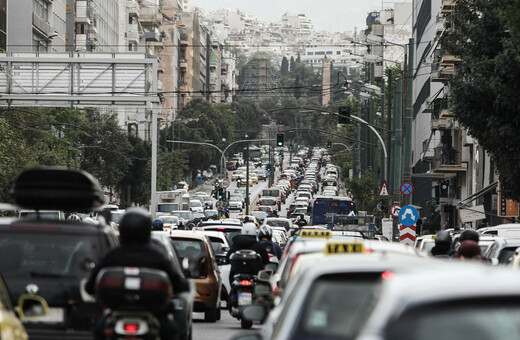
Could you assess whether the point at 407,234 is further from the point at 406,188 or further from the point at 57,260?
the point at 57,260

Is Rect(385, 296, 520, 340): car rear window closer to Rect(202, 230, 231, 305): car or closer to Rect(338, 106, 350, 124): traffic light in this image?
Rect(202, 230, 231, 305): car

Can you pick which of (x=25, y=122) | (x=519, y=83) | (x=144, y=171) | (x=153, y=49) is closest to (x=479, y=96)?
(x=519, y=83)

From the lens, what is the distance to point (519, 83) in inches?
1240

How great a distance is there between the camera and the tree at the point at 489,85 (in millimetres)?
31438

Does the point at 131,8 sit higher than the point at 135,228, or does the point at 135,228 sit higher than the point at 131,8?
the point at 131,8

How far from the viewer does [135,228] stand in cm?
961

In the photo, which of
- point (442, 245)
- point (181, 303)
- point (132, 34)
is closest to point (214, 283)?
point (442, 245)

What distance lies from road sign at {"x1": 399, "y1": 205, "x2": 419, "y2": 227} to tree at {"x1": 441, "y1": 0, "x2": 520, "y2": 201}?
278 centimetres

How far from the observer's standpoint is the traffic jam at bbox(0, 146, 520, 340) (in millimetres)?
5039

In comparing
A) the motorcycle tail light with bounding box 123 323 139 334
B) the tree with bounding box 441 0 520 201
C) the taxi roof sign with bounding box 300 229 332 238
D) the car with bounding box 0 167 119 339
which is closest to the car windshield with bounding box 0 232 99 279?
the car with bounding box 0 167 119 339

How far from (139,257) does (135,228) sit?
8.9 inches

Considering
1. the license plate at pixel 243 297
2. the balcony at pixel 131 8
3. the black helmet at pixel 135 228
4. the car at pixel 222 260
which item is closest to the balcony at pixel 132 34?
the balcony at pixel 131 8

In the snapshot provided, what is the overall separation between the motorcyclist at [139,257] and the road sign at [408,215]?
2672 cm

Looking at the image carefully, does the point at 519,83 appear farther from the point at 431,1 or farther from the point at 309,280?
the point at 431,1
